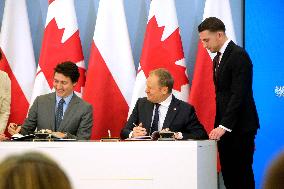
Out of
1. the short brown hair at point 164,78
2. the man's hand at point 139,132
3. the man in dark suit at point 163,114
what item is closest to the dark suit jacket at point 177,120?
the man in dark suit at point 163,114

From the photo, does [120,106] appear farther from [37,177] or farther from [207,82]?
[37,177]

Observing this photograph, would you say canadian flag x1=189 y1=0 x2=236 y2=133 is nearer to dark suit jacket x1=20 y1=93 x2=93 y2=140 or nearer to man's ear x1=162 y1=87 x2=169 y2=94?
man's ear x1=162 y1=87 x2=169 y2=94

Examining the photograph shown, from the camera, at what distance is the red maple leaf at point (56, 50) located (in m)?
5.24

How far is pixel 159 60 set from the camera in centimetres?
507

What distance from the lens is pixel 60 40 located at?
5.27 meters

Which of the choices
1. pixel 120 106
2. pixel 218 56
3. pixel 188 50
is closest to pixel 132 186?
pixel 218 56

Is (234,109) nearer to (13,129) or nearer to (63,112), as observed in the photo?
(63,112)

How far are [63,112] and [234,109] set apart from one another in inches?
52.6

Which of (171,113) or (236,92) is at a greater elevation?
(236,92)

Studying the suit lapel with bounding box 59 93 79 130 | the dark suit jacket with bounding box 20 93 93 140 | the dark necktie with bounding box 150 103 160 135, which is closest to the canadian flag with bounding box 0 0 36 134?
the dark suit jacket with bounding box 20 93 93 140

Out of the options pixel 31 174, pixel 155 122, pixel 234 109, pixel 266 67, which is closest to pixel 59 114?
pixel 155 122

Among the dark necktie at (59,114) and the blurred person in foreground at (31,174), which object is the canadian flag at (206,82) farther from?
the blurred person in foreground at (31,174)

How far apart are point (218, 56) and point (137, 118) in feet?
2.62

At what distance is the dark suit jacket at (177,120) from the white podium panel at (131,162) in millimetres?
639
